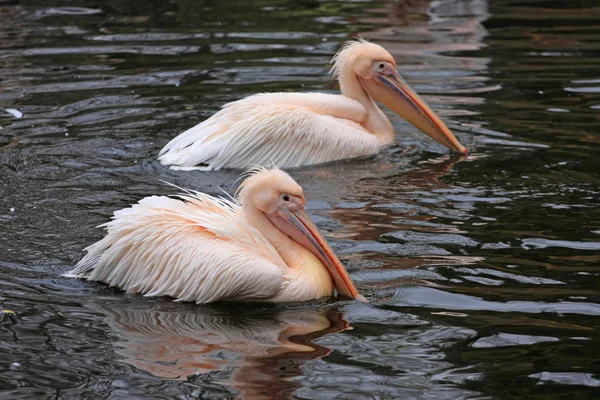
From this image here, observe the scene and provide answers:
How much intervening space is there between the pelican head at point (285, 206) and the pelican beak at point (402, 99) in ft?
8.66

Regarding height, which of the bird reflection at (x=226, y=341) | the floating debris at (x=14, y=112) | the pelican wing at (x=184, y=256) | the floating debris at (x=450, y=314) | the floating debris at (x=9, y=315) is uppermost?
the floating debris at (x=14, y=112)

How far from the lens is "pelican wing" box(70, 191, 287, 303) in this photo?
4.73 m

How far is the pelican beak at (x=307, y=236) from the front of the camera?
4.86 meters

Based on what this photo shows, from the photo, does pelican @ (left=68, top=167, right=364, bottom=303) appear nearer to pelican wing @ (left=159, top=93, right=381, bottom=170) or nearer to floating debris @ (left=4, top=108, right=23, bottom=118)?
pelican wing @ (left=159, top=93, right=381, bottom=170)

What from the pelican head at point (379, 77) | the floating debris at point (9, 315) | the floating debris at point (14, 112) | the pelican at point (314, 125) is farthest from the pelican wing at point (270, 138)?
the floating debris at point (9, 315)

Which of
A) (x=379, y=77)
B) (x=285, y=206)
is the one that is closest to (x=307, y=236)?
(x=285, y=206)

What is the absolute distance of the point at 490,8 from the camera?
11.8m

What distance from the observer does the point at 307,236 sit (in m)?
4.96

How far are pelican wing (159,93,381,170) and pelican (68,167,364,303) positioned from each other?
1960 mm

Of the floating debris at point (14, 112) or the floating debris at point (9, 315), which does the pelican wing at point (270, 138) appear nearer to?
the floating debris at point (14, 112)

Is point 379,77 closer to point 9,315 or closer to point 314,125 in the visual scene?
point 314,125

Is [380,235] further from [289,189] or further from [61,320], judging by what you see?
[61,320]

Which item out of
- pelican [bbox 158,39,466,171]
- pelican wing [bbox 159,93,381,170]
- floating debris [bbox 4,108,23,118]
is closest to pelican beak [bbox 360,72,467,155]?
pelican [bbox 158,39,466,171]

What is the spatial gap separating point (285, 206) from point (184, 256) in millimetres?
526
